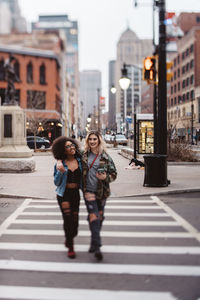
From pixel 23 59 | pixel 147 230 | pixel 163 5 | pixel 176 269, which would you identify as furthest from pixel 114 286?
pixel 23 59

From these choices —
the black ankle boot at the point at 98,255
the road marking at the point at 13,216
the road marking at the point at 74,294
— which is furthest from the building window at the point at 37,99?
the road marking at the point at 74,294

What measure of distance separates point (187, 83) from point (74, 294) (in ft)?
263

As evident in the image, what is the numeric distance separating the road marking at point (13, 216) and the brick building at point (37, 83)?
4666 centimetres

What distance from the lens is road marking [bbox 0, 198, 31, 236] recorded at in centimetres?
759

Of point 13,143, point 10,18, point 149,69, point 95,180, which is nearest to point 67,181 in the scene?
point 95,180

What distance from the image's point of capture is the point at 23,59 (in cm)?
5800

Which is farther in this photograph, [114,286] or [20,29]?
[20,29]

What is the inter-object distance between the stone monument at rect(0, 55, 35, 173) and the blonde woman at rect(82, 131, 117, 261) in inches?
476

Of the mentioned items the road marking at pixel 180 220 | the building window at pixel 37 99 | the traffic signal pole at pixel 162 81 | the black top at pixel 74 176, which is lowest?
the road marking at pixel 180 220

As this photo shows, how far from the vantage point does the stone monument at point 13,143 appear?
57.7ft

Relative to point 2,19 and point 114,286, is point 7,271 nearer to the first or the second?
point 114,286

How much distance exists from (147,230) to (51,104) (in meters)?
55.2

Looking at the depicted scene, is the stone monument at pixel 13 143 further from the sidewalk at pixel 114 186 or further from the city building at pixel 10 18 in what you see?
the city building at pixel 10 18

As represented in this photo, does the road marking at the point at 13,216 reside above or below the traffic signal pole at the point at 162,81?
below
